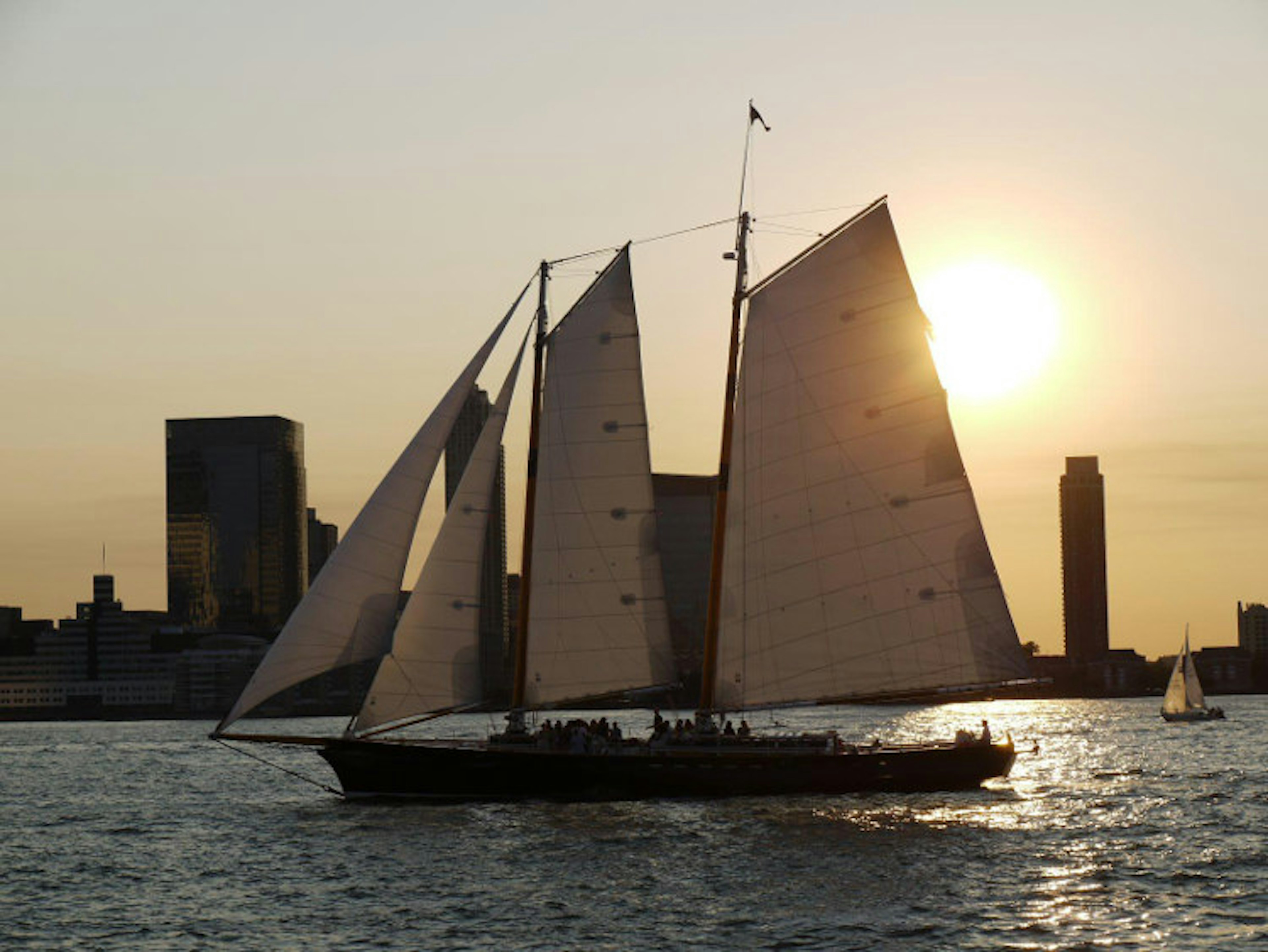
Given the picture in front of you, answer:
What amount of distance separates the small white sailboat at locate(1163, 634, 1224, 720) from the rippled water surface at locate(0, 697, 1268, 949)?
106527 millimetres

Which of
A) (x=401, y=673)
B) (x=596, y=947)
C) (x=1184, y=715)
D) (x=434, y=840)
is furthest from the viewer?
(x=1184, y=715)

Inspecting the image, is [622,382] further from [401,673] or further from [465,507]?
[401,673]

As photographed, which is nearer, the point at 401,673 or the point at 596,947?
the point at 596,947

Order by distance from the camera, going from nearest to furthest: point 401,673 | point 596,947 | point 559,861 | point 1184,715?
point 596,947, point 559,861, point 401,673, point 1184,715

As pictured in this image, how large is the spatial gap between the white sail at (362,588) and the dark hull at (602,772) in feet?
15.3

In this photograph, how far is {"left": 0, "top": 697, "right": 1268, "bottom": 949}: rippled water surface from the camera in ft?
144

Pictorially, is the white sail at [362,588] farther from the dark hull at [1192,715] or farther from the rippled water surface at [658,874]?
the dark hull at [1192,715]

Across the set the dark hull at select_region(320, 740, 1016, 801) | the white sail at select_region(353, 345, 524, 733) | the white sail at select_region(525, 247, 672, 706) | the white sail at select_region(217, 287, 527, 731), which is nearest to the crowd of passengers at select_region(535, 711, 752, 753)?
the dark hull at select_region(320, 740, 1016, 801)

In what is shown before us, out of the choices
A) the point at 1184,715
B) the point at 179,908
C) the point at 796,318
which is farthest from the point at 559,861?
the point at 1184,715

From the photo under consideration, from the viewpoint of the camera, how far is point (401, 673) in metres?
63.7

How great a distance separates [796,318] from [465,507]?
1306 centimetres

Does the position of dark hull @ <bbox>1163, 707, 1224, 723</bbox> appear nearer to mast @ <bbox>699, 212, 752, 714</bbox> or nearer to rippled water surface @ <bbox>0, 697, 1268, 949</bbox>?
rippled water surface @ <bbox>0, 697, 1268, 949</bbox>

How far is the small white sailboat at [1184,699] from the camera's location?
18650 centimetres

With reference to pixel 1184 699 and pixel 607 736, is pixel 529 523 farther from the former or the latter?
pixel 1184 699
